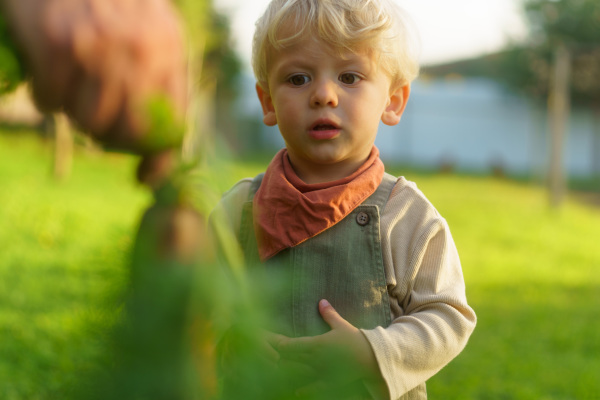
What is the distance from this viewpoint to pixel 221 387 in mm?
357

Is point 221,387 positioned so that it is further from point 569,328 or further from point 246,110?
point 246,110

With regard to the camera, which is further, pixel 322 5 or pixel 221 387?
pixel 322 5

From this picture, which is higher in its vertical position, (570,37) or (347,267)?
(570,37)

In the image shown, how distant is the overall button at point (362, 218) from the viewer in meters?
1.31

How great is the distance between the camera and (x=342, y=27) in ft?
3.98

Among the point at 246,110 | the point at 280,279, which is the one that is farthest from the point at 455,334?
the point at 246,110

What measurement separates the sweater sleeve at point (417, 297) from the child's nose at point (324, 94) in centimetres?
25

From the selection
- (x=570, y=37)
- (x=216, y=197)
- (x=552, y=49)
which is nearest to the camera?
(x=216, y=197)

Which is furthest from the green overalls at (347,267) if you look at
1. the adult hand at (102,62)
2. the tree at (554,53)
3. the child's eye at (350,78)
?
the tree at (554,53)

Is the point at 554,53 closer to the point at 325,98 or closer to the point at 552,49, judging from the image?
the point at 552,49

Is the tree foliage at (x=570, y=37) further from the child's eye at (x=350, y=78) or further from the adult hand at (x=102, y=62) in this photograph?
the adult hand at (x=102, y=62)

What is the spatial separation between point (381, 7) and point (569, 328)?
3.86 m

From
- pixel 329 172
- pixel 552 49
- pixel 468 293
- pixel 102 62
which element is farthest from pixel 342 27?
pixel 552 49

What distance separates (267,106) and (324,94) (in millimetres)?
268
